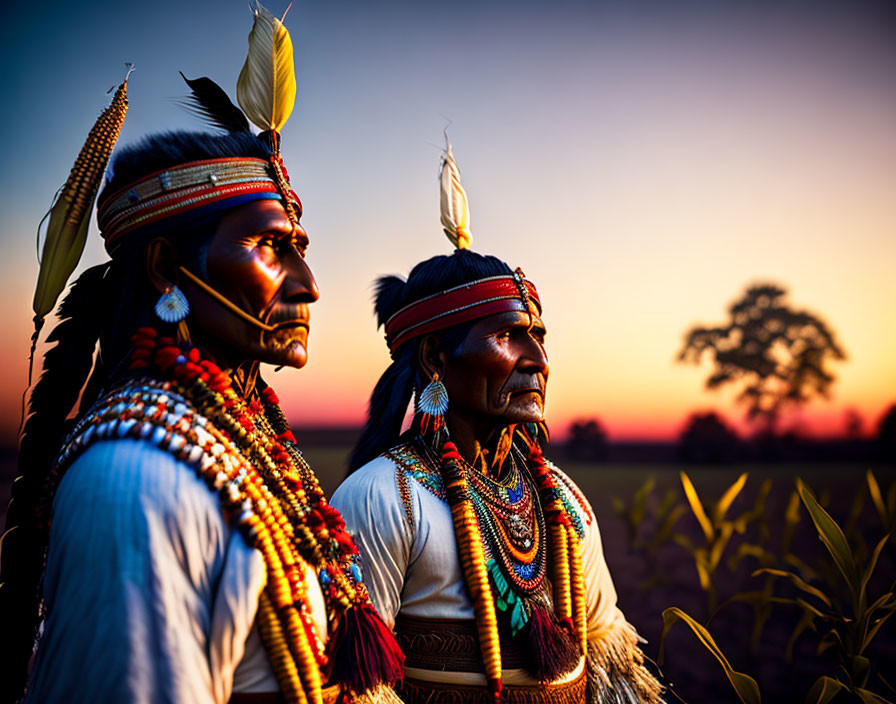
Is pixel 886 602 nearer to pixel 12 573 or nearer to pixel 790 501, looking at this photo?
pixel 12 573

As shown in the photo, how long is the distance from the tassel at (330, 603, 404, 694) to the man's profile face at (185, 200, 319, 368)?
0.67 meters

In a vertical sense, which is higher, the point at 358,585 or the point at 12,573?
the point at 12,573

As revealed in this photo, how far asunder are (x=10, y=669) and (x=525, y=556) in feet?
5.56

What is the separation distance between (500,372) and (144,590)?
1.72 metres

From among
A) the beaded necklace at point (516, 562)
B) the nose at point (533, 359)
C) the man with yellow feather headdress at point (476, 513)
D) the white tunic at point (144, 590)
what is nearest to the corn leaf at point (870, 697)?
the man with yellow feather headdress at point (476, 513)

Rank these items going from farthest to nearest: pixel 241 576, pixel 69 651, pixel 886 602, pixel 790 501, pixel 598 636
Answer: pixel 790 501, pixel 886 602, pixel 598 636, pixel 241 576, pixel 69 651

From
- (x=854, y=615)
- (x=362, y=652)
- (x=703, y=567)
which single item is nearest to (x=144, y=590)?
(x=362, y=652)

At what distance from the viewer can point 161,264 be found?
5.60 feet

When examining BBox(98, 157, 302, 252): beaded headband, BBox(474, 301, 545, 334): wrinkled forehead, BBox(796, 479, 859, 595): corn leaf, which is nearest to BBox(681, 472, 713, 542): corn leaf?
BBox(796, 479, 859, 595): corn leaf

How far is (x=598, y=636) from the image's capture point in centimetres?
285

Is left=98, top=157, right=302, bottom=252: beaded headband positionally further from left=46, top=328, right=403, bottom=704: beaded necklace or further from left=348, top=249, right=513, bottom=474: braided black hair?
left=348, top=249, right=513, bottom=474: braided black hair

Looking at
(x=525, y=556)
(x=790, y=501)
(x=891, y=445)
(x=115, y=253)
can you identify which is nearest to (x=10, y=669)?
(x=115, y=253)

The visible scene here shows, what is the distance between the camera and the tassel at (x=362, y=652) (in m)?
1.62

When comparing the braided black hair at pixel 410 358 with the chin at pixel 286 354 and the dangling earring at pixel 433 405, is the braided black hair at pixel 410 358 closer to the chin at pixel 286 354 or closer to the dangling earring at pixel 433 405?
the dangling earring at pixel 433 405
